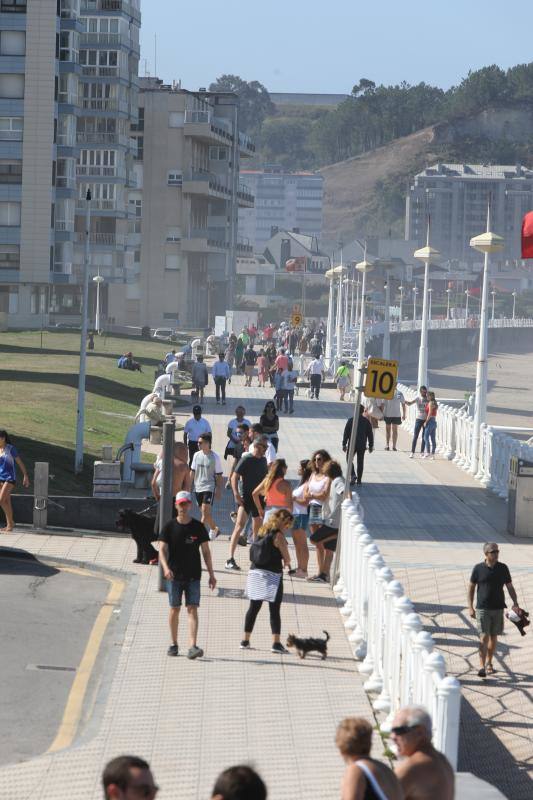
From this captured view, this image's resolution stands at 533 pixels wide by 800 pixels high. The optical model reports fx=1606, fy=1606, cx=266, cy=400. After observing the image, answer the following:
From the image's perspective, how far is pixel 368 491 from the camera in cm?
2642

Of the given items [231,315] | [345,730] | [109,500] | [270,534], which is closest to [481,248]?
[109,500]

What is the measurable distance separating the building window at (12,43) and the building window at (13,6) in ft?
4.10

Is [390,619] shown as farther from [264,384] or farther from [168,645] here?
[264,384]

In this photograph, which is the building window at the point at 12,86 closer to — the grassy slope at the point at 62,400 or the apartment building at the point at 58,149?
the apartment building at the point at 58,149

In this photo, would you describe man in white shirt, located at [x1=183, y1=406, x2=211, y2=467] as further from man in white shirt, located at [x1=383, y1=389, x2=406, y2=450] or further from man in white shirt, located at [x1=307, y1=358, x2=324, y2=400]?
man in white shirt, located at [x1=307, y1=358, x2=324, y2=400]

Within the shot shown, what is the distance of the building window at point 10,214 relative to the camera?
277ft

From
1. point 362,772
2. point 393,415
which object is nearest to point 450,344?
point 393,415

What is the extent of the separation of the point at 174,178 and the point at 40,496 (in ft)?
317

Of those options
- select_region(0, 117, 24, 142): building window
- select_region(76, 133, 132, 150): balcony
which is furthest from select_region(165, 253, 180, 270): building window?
select_region(0, 117, 24, 142): building window

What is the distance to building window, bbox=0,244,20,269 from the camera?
84.3 m

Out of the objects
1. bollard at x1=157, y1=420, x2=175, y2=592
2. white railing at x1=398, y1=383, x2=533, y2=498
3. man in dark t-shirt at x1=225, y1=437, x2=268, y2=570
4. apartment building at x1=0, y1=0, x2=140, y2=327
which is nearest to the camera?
bollard at x1=157, y1=420, x2=175, y2=592

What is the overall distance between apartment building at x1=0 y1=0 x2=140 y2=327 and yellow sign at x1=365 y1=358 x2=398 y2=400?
62.8 metres

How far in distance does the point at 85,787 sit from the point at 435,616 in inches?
278

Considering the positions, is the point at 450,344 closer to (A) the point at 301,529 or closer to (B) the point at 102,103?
(B) the point at 102,103
